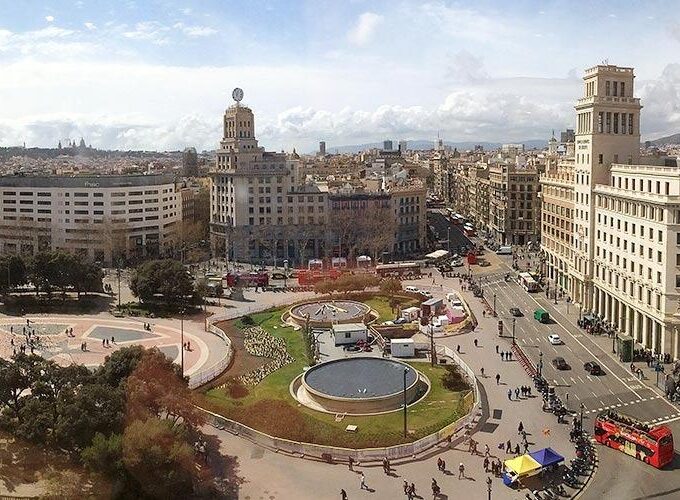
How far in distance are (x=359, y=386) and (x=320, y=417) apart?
598cm

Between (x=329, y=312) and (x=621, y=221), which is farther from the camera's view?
(x=329, y=312)

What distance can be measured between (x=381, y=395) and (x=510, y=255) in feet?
291

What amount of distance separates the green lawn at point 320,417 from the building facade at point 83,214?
8519 centimetres

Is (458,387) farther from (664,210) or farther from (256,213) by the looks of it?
(256,213)

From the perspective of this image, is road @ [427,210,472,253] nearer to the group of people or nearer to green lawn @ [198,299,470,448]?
the group of people

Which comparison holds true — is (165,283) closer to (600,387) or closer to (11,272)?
(11,272)

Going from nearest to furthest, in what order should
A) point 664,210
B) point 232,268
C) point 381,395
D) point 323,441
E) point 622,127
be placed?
1. point 323,441
2. point 381,395
3. point 664,210
4. point 622,127
5. point 232,268

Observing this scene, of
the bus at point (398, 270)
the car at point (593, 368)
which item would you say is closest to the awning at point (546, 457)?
the car at point (593, 368)

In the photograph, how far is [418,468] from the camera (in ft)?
151

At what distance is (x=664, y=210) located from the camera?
68.1m

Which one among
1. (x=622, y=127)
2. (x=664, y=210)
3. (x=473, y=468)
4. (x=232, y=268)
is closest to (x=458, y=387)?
(x=473, y=468)

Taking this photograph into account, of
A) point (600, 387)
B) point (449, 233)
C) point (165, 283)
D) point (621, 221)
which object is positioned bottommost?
point (600, 387)

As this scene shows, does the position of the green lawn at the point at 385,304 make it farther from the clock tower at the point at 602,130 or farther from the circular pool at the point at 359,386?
the clock tower at the point at 602,130

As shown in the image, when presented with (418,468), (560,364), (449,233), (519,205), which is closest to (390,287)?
(560,364)
